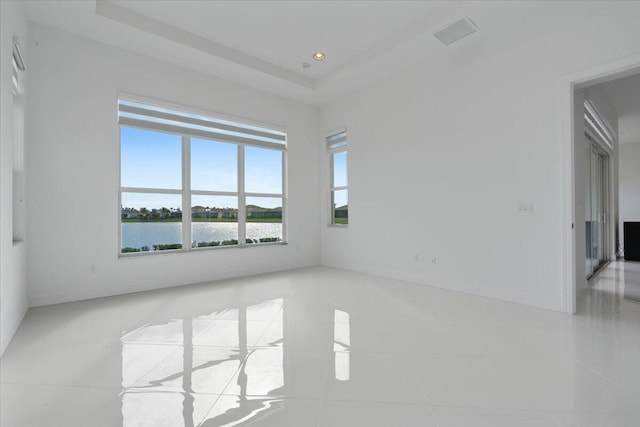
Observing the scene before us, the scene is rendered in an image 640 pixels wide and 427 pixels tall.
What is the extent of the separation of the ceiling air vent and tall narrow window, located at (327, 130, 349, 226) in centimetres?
252

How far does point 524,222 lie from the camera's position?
12.4 ft

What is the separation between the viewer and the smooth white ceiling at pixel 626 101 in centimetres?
516

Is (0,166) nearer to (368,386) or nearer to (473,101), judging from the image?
(368,386)

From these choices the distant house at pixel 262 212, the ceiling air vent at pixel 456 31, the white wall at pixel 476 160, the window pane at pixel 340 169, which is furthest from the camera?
the window pane at pixel 340 169

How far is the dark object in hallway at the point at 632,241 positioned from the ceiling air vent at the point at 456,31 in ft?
20.7

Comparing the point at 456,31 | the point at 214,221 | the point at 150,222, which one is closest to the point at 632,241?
the point at 456,31

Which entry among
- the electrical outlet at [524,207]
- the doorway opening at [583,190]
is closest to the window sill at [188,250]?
the electrical outlet at [524,207]

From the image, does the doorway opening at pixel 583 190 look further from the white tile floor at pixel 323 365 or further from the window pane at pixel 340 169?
the window pane at pixel 340 169

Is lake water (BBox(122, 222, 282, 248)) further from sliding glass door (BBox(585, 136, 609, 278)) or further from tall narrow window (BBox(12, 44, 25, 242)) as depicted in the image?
sliding glass door (BBox(585, 136, 609, 278))

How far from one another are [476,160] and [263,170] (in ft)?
12.2

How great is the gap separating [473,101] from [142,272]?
5.30 metres

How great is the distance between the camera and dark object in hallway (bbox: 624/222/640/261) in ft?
22.0

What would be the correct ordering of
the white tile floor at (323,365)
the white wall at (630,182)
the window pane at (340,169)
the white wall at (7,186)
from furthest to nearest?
the white wall at (630,182) → the window pane at (340,169) → the white wall at (7,186) → the white tile floor at (323,365)

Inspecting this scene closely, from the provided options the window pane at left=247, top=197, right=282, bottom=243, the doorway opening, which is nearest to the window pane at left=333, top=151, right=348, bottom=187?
the window pane at left=247, top=197, right=282, bottom=243
